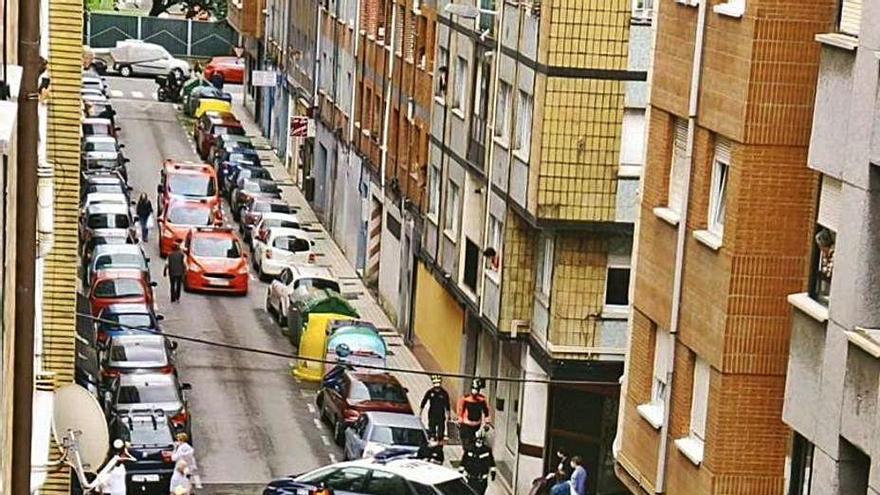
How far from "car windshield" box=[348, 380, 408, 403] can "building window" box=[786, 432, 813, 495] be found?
1926 centimetres

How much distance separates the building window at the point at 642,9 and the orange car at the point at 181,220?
76.2ft

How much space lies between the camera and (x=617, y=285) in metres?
36.0

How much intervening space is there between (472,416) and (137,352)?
7.11m

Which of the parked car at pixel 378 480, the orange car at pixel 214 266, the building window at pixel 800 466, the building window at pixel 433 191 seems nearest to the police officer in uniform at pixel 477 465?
the parked car at pixel 378 480

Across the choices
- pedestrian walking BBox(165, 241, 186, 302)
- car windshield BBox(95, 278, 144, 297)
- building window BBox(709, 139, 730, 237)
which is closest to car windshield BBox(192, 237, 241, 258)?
pedestrian walking BBox(165, 241, 186, 302)

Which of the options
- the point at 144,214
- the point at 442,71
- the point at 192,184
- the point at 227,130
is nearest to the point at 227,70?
the point at 227,130

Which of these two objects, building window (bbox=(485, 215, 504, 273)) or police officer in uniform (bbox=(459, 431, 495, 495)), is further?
building window (bbox=(485, 215, 504, 273))

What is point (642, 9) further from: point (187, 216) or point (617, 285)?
point (187, 216)

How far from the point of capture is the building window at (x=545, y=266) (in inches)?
1432

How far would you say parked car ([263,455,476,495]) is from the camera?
31344 millimetres

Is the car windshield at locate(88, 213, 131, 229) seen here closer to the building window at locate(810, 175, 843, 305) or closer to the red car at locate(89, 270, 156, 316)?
the red car at locate(89, 270, 156, 316)

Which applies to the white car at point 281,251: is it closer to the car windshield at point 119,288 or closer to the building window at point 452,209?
the car windshield at point 119,288

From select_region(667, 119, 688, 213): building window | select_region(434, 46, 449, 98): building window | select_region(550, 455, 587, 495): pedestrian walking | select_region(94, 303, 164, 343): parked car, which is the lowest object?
select_region(94, 303, 164, 343): parked car

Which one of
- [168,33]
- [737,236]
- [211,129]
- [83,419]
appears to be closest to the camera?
[83,419]
